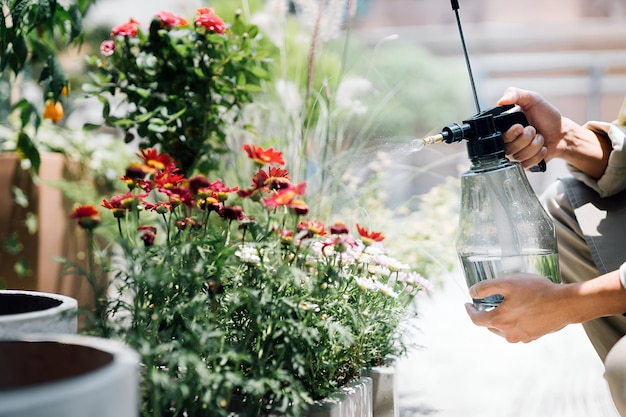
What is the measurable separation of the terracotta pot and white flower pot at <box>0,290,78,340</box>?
1326 millimetres

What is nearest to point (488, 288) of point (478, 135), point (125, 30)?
point (478, 135)

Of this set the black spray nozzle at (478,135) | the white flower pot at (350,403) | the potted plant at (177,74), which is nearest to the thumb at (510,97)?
the black spray nozzle at (478,135)

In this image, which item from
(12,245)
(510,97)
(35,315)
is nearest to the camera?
(35,315)

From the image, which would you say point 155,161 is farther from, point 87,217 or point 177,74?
point 177,74

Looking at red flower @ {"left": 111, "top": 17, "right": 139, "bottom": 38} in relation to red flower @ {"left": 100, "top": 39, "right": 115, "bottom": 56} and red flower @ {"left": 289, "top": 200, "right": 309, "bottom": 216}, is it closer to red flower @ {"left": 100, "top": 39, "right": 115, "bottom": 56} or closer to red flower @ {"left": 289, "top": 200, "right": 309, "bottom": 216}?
red flower @ {"left": 100, "top": 39, "right": 115, "bottom": 56}

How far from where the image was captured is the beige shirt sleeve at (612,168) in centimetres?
131

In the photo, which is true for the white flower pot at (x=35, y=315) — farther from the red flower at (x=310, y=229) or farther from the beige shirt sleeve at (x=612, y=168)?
the beige shirt sleeve at (x=612, y=168)

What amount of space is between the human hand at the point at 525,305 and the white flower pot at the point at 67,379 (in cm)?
62

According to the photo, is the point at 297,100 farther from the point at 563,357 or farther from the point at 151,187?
the point at 563,357

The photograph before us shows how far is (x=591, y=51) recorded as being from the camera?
10531 mm

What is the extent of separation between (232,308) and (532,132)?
66cm

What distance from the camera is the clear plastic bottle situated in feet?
3.69

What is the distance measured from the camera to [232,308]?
0.89 meters

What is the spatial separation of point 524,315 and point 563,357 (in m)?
1.36
